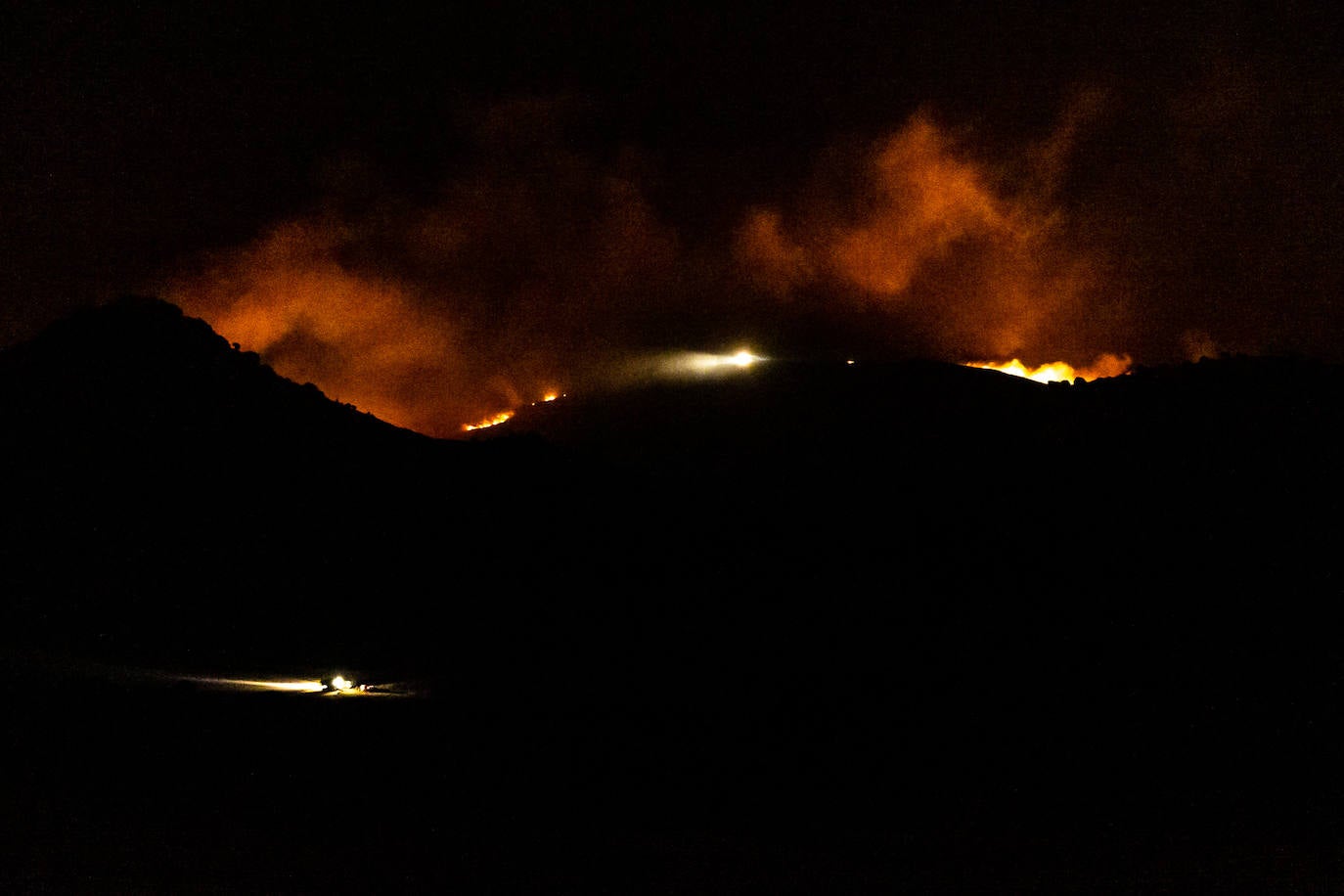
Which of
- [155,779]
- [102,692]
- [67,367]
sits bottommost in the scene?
[155,779]

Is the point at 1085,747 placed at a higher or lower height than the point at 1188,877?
higher

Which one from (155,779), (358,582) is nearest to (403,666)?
(358,582)

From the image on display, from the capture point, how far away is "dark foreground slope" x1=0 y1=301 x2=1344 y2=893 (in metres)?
7.22

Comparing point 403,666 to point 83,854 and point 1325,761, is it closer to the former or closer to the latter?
point 83,854

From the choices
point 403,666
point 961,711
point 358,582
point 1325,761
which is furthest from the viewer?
point 358,582

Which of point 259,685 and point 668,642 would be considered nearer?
point 259,685

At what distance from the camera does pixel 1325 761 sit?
9.26 metres

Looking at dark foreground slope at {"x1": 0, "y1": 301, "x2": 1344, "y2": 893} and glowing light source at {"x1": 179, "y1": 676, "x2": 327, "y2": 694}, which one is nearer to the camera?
dark foreground slope at {"x1": 0, "y1": 301, "x2": 1344, "y2": 893}

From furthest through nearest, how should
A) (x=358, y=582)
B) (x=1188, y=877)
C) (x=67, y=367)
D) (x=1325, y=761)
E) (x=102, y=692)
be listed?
1. (x=67, y=367)
2. (x=358, y=582)
3. (x=1325, y=761)
4. (x=102, y=692)
5. (x=1188, y=877)

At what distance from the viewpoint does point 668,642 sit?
11.4 m

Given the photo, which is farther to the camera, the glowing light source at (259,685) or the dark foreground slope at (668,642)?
the glowing light source at (259,685)

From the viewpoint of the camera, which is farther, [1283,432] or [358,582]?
[1283,432]

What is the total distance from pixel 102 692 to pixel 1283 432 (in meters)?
15.3

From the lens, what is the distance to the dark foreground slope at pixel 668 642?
23.7 feet
